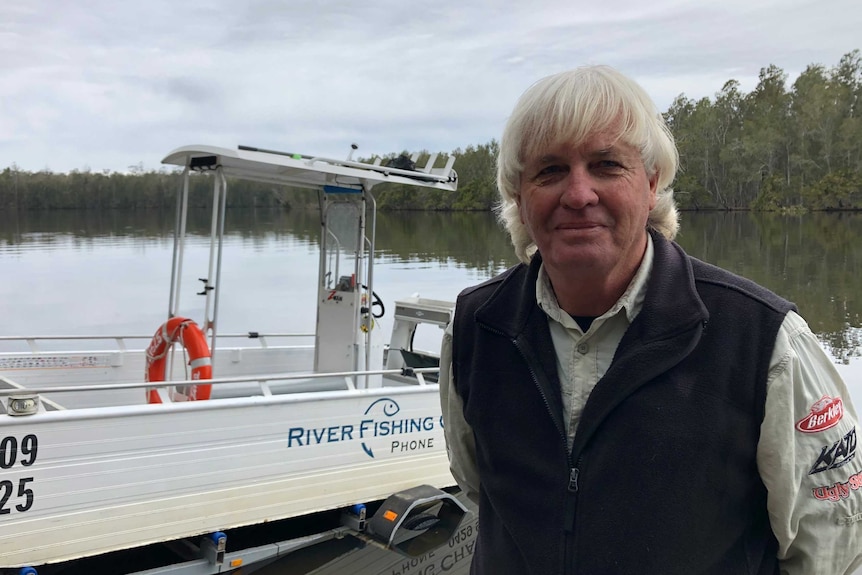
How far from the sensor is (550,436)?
1.47 m

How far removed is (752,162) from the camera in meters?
59.6

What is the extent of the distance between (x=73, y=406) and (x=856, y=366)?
11.7 metres

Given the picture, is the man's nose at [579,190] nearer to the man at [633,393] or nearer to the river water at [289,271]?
the man at [633,393]

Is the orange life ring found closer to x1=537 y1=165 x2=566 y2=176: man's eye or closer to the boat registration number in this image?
the boat registration number

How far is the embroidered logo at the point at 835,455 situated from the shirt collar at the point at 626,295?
1.38ft

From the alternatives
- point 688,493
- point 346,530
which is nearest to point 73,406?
point 346,530

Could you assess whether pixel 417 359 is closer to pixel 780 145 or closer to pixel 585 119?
pixel 585 119

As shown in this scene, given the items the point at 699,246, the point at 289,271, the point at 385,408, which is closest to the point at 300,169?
the point at 385,408

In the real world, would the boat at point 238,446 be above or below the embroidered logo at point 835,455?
below

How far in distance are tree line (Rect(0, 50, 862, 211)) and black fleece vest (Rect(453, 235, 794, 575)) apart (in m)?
52.3

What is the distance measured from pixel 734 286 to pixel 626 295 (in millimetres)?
205

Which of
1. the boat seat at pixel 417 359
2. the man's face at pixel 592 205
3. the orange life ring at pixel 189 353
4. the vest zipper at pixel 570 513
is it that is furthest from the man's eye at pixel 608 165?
the boat seat at pixel 417 359

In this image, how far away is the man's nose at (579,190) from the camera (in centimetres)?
144

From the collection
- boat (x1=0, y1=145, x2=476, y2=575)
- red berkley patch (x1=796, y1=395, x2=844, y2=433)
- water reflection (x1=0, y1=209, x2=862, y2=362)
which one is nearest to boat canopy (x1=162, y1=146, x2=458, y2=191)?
boat (x1=0, y1=145, x2=476, y2=575)
